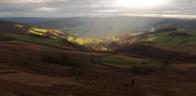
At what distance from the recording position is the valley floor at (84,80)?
3609 centimetres

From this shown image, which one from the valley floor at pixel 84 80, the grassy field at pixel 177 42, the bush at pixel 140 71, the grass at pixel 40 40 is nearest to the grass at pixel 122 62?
the valley floor at pixel 84 80

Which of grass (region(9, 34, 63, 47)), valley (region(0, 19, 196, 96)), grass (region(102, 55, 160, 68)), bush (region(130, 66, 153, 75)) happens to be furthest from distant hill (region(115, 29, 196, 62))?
bush (region(130, 66, 153, 75))

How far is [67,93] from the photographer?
34906mm

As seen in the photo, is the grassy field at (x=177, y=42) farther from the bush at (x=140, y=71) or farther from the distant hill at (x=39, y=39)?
the bush at (x=140, y=71)

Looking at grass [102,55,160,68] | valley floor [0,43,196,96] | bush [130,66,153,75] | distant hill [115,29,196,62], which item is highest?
valley floor [0,43,196,96]

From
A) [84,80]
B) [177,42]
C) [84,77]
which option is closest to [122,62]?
[84,77]

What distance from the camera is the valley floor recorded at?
36094mm

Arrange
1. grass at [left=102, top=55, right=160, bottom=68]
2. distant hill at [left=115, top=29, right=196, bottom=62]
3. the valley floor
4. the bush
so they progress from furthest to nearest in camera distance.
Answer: distant hill at [left=115, top=29, right=196, bottom=62] < grass at [left=102, top=55, right=160, bottom=68] < the bush < the valley floor

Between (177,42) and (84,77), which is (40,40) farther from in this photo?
(84,77)

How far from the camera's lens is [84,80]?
46.6 meters

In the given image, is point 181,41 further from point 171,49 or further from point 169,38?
point 171,49

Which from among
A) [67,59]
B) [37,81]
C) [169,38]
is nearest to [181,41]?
[169,38]

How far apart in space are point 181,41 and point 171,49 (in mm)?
15983

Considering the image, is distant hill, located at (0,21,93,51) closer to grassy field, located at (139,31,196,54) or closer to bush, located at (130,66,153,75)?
grassy field, located at (139,31,196,54)
